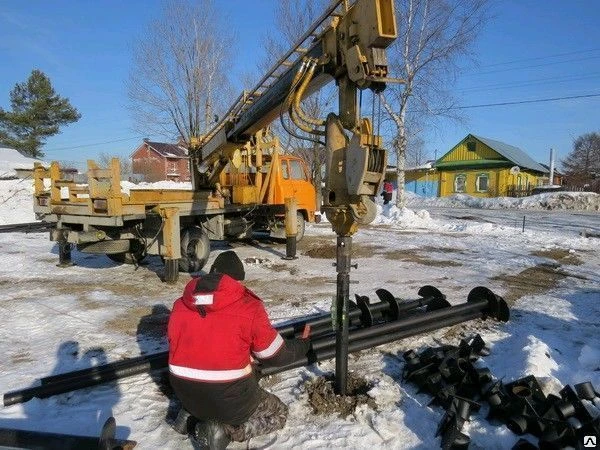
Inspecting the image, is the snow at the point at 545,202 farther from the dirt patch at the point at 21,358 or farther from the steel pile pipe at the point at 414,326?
the dirt patch at the point at 21,358

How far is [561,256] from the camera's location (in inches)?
416

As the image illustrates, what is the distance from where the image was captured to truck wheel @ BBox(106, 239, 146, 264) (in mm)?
8305

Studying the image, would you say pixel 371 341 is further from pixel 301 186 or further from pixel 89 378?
pixel 301 186

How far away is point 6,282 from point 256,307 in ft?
23.1

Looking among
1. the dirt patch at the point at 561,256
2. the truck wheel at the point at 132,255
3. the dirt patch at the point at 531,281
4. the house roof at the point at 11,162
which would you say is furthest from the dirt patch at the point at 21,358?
the house roof at the point at 11,162

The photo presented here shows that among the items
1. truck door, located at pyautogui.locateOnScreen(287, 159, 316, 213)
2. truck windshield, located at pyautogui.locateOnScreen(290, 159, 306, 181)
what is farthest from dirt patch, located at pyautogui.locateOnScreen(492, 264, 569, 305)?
truck windshield, located at pyautogui.locateOnScreen(290, 159, 306, 181)

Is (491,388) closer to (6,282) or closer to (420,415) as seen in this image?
(420,415)

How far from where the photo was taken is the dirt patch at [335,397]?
11.2ft

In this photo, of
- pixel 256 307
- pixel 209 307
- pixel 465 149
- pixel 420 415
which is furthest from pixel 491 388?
pixel 465 149

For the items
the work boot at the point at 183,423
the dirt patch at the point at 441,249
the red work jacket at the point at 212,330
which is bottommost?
the work boot at the point at 183,423

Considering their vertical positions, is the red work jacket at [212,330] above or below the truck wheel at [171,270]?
above

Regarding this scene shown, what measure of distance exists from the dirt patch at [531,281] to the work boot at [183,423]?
5094 millimetres

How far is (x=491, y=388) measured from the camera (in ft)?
11.2

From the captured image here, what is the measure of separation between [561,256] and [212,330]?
10.5 meters
